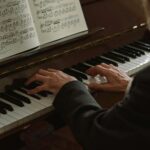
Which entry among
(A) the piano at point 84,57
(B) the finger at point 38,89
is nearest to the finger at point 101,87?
(A) the piano at point 84,57

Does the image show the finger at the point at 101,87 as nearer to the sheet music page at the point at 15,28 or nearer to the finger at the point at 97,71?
the finger at the point at 97,71

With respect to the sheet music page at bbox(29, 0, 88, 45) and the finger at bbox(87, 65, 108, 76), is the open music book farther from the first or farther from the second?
the finger at bbox(87, 65, 108, 76)

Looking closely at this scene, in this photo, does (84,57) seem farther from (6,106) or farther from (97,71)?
(6,106)

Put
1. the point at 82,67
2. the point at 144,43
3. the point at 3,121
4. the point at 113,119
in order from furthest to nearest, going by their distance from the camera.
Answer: the point at 144,43 < the point at 82,67 < the point at 3,121 < the point at 113,119

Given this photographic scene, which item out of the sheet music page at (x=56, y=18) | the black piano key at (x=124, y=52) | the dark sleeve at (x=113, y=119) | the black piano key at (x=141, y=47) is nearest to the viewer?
the dark sleeve at (x=113, y=119)

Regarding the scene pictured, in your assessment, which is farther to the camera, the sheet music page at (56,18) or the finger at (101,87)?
the sheet music page at (56,18)

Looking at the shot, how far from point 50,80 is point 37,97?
95 millimetres

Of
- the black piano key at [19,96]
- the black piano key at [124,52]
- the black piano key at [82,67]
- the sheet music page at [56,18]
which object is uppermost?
the sheet music page at [56,18]

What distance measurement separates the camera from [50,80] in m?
1.58

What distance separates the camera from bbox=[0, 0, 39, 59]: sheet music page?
1654 mm

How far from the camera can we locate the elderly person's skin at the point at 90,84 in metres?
1.54

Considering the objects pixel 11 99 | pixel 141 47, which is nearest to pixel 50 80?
pixel 11 99

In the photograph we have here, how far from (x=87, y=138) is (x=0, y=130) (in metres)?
0.33

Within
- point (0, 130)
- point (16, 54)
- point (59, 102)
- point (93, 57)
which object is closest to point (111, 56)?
point (93, 57)
